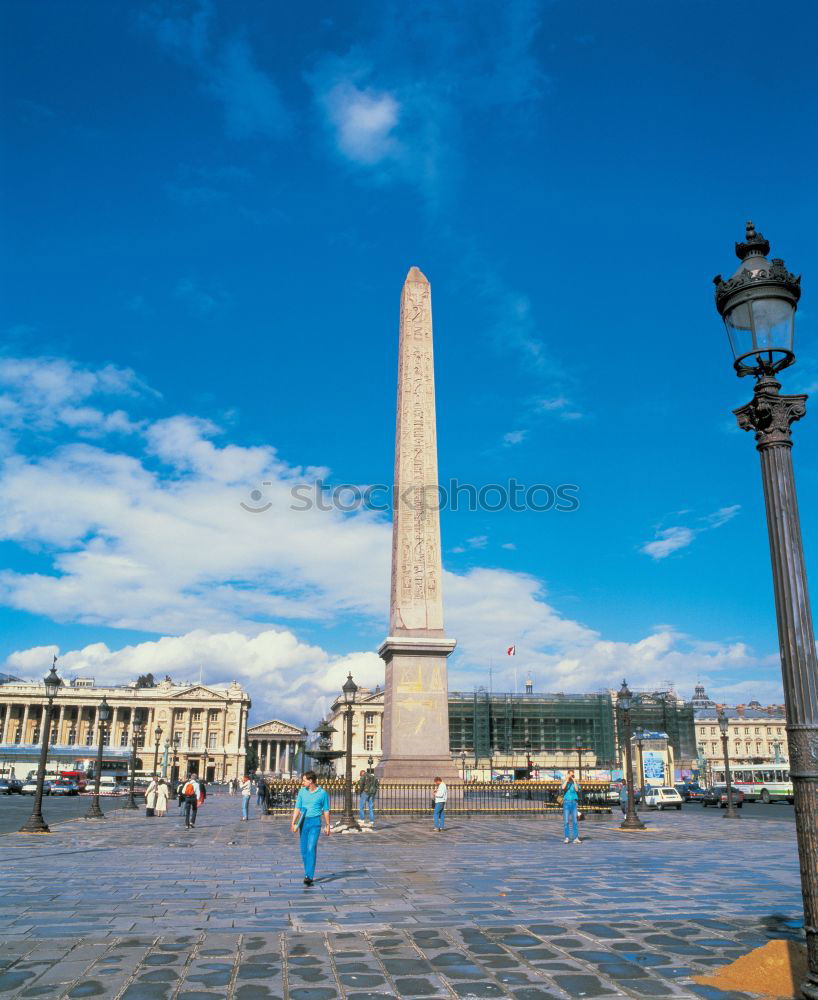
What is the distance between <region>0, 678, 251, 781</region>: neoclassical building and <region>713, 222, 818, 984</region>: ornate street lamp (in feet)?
438

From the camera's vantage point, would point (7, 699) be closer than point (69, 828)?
No

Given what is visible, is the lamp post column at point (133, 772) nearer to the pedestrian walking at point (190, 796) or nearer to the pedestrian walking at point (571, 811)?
the pedestrian walking at point (190, 796)

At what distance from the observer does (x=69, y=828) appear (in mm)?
25719

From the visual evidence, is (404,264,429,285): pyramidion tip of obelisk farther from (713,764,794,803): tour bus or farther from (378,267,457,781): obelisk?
(713,764,794,803): tour bus

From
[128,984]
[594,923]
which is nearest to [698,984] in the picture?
[594,923]

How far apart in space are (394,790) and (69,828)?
9.99 meters

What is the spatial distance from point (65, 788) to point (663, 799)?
158 ft

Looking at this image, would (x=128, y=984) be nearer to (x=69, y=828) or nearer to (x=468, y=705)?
(x=69, y=828)

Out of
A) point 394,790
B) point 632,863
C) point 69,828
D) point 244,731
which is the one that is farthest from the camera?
point 244,731

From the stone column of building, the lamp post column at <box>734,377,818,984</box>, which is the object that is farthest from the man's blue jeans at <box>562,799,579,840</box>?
the stone column of building

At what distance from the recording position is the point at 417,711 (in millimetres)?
28500

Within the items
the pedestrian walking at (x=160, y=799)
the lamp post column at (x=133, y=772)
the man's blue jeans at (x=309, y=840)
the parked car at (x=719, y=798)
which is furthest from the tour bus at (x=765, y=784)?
the man's blue jeans at (x=309, y=840)

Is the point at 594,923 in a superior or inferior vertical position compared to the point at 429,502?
inferior

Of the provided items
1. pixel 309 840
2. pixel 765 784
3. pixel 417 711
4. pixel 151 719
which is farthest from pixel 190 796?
pixel 151 719
